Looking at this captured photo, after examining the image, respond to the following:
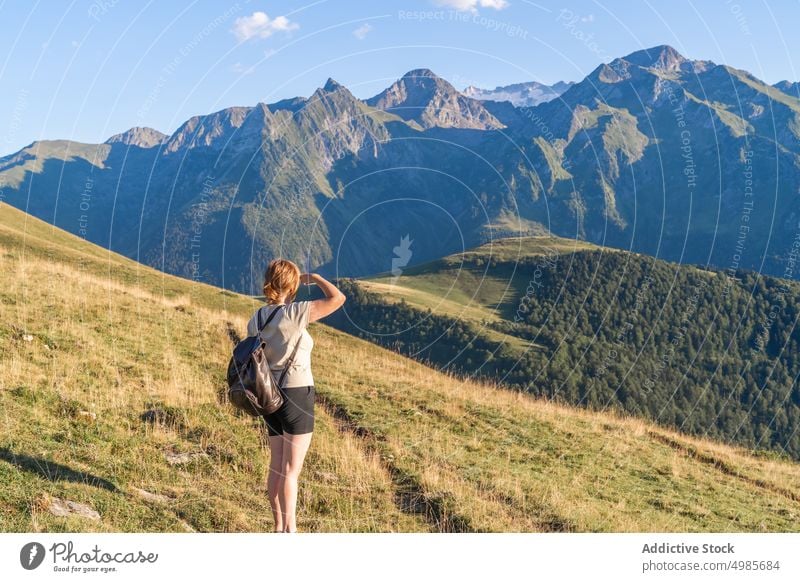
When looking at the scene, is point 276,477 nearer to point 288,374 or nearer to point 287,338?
point 288,374

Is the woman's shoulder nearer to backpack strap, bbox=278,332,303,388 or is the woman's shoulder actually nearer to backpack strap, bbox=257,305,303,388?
backpack strap, bbox=257,305,303,388

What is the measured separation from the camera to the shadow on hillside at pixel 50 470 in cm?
1238

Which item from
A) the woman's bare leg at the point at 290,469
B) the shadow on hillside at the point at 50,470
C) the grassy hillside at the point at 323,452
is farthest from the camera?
the grassy hillside at the point at 323,452

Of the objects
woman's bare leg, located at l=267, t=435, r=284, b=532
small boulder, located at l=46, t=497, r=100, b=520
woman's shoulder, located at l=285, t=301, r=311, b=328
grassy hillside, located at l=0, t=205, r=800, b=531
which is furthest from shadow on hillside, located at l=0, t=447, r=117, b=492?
woman's shoulder, located at l=285, t=301, r=311, b=328

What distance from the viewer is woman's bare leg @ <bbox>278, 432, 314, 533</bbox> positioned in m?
10.8

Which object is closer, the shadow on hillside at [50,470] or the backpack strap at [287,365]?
the backpack strap at [287,365]

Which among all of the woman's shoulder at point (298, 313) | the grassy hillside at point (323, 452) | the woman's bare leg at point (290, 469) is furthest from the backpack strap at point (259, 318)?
the grassy hillside at point (323, 452)

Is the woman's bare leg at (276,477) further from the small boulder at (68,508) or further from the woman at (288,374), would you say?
the small boulder at (68,508)

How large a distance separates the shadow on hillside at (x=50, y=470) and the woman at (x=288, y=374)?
3734 millimetres

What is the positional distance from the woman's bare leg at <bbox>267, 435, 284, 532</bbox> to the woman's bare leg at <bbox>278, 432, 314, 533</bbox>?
0.08 m

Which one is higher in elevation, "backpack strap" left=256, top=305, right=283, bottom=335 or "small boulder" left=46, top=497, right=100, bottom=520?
"backpack strap" left=256, top=305, right=283, bottom=335

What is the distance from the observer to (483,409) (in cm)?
2600

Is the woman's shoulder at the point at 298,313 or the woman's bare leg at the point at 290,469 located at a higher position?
the woman's shoulder at the point at 298,313
